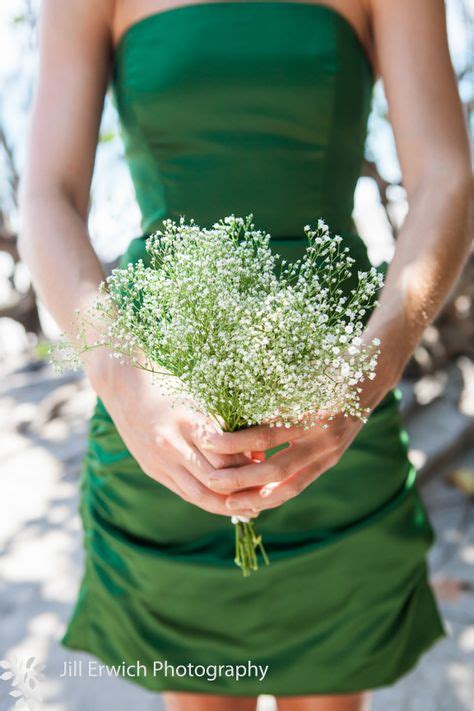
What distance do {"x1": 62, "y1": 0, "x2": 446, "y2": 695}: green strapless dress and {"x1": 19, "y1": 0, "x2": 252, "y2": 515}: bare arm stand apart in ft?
0.39

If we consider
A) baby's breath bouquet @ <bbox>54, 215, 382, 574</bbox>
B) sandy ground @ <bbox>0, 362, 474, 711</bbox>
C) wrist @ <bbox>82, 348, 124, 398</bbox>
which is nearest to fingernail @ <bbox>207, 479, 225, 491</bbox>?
baby's breath bouquet @ <bbox>54, 215, 382, 574</bbox>

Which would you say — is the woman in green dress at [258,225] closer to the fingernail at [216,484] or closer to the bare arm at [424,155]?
the bare arm at [424,155]

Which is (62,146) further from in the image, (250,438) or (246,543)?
(246,543)

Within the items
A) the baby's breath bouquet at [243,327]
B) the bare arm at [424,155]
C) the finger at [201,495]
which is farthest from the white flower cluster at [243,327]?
the bare arm at [424,155]

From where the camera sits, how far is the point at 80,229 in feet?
4.99

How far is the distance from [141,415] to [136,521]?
56cm

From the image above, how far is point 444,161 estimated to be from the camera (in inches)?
59.9

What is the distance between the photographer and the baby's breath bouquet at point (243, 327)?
3.16ft

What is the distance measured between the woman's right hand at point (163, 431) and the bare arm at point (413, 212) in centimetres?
5

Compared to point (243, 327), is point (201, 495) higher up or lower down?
lower down

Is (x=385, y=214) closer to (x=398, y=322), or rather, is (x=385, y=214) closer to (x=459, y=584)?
(x=459, y=584)

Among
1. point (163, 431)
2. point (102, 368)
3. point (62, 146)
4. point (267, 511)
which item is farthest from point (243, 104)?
point (267, 511)

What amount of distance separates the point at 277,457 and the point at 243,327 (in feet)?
0.92

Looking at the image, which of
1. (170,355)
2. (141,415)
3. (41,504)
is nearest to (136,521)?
(141,415)
